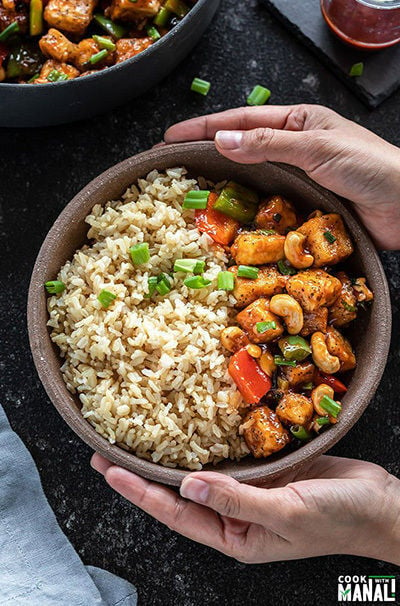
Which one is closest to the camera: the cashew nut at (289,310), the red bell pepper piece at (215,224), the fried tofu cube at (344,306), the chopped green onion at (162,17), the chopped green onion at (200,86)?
the cashew nut at (289,310)

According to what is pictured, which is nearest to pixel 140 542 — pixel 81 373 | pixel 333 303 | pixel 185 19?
pixel 81 373

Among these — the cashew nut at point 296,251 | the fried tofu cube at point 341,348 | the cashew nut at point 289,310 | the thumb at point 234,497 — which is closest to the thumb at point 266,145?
the cashew nut at point 296,251

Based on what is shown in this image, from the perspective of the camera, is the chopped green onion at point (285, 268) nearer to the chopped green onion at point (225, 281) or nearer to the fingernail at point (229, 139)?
the chopped green onion at point (225, 281)

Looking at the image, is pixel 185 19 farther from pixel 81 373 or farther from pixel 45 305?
pixel 81 373

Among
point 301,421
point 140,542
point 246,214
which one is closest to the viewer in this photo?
point 301,421

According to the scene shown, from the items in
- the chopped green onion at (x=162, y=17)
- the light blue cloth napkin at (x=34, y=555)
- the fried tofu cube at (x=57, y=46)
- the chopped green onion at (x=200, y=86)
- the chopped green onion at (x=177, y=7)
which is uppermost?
the chopped green onion at (x=177, y=7)

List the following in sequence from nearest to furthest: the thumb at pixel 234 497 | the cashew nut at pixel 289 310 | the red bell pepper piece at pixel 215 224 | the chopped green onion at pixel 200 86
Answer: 1. the thumb at pixel 234 497
2. the cashew nut at pixel 289 310
3. the red bell pepper piece at pixel 215 224
4. the chopped green onion at pixel 200 86

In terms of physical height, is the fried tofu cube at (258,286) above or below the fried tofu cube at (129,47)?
below

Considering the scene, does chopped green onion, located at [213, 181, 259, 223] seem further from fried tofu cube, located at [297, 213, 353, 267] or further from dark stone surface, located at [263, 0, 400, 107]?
dark stone surface, located at [263, 0, 400, 107]
